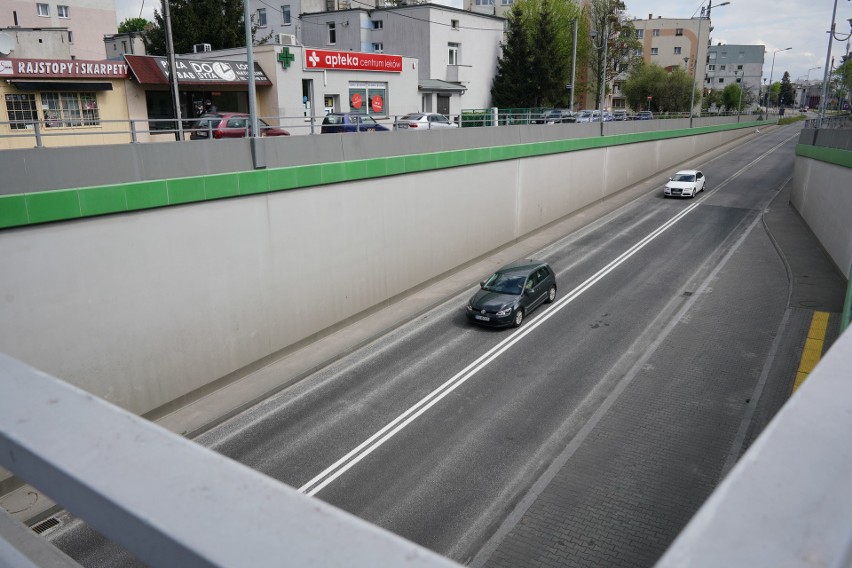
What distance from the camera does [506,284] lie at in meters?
20.5

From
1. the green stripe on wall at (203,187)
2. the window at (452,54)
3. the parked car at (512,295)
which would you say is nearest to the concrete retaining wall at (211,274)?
the green stripe on wall at (203,187)

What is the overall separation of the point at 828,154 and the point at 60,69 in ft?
112

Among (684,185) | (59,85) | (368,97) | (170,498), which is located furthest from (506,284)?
(368,97)

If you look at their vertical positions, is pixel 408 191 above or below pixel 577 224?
above

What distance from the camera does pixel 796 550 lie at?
1.29 metres

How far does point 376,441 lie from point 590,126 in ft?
89.7

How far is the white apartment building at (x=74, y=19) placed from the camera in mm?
46344

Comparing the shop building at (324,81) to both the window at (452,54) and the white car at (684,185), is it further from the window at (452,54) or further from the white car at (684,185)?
the white car at (684,185)

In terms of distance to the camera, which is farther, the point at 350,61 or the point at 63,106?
the point at 350,61

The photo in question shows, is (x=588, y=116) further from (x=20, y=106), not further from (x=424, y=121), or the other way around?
(x=20, y=106)

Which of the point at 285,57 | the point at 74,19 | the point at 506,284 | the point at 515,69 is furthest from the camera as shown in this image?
the point at 515,69

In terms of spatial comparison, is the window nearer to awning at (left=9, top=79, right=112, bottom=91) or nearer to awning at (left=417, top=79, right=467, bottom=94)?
awning at (left=417, top=79, right=467, bottom=94)

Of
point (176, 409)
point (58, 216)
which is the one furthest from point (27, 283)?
point (176, 409)

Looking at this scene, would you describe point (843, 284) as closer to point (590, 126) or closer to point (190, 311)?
point (590, 126)
